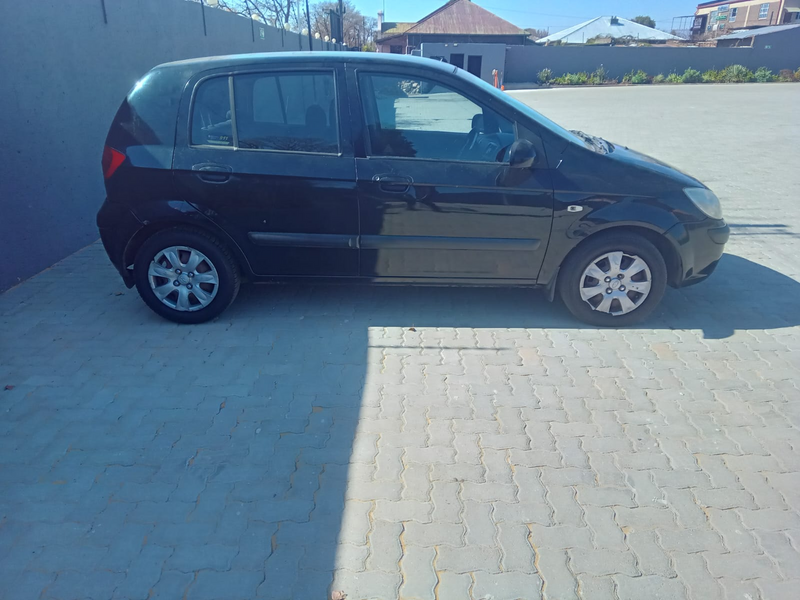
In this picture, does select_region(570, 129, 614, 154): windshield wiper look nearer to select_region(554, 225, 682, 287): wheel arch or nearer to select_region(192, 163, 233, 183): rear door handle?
select_region(554, 225, 682, 287): wheel arch

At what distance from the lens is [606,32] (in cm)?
5184

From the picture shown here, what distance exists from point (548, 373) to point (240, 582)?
2334 mm

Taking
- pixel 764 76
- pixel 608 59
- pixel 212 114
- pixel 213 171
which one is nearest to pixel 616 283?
pixel 213 171

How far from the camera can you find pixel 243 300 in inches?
196

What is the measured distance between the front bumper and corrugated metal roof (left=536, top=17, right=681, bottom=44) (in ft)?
165

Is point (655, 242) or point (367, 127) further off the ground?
point (367, 127)

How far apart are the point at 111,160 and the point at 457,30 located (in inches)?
1959

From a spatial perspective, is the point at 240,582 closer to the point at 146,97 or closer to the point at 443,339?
the point at 443,339

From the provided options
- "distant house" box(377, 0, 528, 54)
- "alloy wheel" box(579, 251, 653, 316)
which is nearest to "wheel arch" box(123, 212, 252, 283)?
"alloy wheel" box(579, 251, 653, 316)

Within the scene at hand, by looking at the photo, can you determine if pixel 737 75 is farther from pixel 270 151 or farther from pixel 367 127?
pixel 270 151

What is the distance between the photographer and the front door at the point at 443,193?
13.8 ft

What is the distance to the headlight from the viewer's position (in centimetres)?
436

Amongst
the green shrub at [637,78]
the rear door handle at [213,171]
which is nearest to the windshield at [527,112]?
the rear door handle at [213,171]

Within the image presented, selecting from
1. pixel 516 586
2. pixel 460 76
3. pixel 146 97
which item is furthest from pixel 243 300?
pixel 516 586
